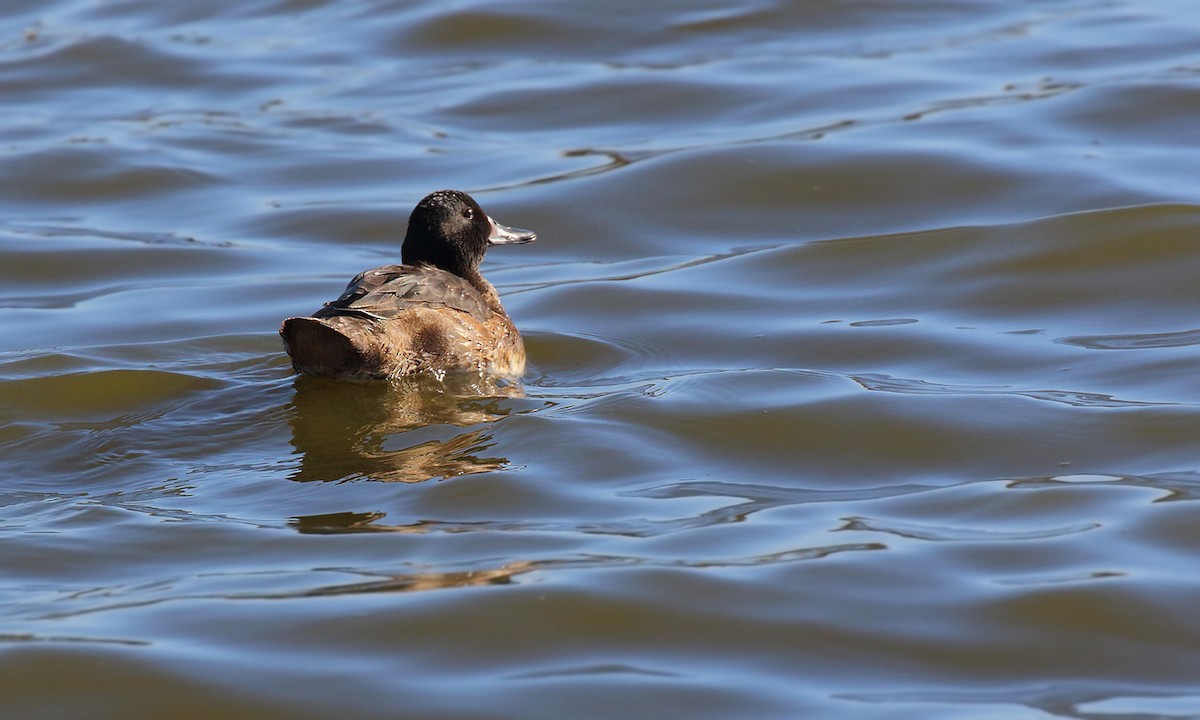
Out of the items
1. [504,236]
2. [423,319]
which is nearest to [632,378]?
[423,319]

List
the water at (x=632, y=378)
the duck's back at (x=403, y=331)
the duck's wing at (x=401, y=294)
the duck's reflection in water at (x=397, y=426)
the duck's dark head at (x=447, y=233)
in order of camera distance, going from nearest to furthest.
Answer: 1. the water at (x=632, y=378)
2. the duck's reflection in water at (x=397, y=426)
3. the duck's back at (x=403, y=331)
4. the duck's wing at (x=401, y=294)
5. the duck's dark head at (x=447, y=233)

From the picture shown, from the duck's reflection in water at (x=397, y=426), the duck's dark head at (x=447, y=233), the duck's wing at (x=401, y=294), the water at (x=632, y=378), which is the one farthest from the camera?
the duck's dark head at (x=447, y=233)

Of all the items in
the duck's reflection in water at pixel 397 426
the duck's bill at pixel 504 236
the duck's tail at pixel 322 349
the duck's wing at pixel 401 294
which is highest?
the duck's bill at pixel 504 236

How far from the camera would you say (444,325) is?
8.75 meters

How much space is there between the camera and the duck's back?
8266mm

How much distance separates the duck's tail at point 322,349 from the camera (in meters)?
8.11

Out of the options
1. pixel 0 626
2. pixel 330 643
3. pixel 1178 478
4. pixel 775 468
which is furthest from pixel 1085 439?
pixel 0 626

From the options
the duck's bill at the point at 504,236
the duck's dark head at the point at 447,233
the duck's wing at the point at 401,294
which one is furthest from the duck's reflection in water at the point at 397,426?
the duck's bill at the point at 504,236

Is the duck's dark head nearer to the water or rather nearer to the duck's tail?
the water

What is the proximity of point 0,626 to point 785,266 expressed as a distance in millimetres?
6259

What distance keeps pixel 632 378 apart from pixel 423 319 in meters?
1.11

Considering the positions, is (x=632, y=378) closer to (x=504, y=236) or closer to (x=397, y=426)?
(x=397, y=426)

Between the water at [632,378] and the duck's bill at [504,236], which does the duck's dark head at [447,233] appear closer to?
the duck's bill at [504,236]

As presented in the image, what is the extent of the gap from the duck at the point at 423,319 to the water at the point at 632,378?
167 millimetres
